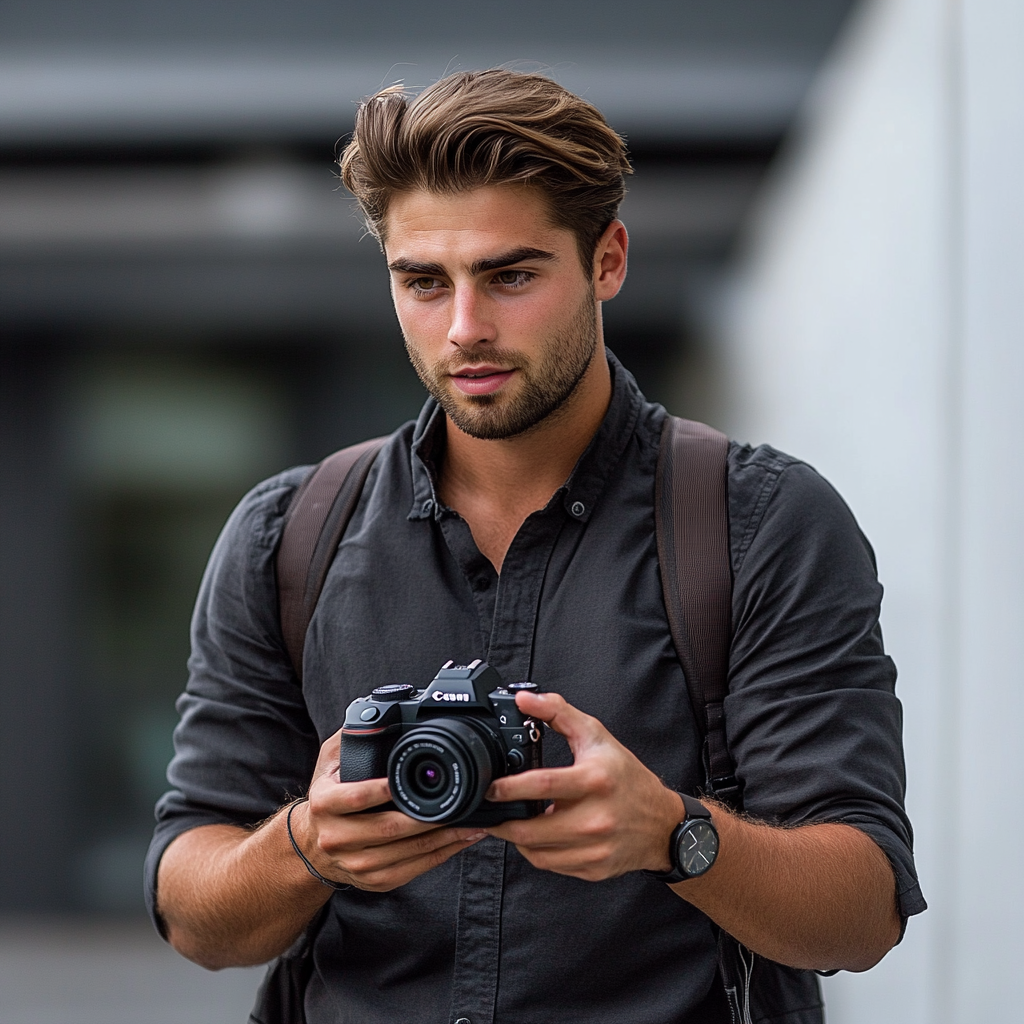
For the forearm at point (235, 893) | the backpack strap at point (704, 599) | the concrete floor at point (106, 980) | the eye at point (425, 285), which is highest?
the eye at point (425, 285)

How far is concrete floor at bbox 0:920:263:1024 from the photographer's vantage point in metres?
5.57

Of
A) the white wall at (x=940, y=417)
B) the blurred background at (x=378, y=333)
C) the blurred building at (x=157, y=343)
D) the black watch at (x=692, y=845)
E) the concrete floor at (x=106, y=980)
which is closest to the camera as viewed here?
the black watch at (x=692, y=845)

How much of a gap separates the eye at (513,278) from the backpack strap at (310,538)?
415 millimetres

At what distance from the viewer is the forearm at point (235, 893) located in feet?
5.89

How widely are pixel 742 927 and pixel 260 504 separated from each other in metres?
1.04

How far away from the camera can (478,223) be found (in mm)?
1915

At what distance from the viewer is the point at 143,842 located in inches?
252

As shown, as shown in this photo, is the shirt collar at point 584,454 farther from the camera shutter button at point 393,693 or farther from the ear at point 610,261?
the camera shutter button at point 393,693

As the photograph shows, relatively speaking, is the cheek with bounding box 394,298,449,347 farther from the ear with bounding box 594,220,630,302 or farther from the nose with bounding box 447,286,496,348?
the ear with bounding box 594,220,630,302

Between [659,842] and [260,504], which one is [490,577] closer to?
[260,504]

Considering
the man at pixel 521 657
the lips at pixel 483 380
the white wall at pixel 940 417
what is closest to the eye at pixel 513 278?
the man at pixel 521 657

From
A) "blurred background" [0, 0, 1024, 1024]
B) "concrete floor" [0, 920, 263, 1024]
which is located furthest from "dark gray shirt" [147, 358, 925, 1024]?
"concrete floor" [0, 920, 263, 1024]

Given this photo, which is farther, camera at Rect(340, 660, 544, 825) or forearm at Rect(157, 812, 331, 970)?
forearm at Rect(157, 812, 331, 970)

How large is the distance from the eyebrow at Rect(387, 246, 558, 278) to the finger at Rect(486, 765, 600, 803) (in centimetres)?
83
